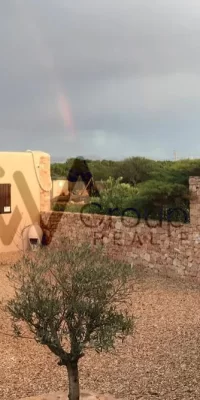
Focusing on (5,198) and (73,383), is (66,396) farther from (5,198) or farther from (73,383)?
(5,198)

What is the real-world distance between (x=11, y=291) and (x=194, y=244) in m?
4.19

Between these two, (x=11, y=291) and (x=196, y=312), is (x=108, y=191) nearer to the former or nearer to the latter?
(x=11, y=291)

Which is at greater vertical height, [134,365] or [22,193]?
[22,193]

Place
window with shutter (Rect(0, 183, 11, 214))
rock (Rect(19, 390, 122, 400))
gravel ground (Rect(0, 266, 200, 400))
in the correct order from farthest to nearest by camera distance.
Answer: window with shutter (Rect(0, 183, 11, 214))
gravel ground (Rect(0, 266, 200, 400))
rock (Rect(19, 390, 122, 400))

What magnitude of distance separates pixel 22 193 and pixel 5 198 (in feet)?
2.39

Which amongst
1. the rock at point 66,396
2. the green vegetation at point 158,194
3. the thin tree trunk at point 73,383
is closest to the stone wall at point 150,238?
the green vegetation at point 158,194

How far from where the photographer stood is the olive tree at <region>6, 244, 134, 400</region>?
4.46 meters

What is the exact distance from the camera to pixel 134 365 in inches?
251

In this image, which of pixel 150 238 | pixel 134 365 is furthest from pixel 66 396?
pixel 150 238

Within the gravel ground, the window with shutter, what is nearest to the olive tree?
the gravel ground

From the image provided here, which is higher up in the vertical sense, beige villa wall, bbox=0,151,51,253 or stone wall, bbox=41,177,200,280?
beige villa wall, bbox=0,151,51,253

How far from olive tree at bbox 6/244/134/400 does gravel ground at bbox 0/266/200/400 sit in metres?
1.26

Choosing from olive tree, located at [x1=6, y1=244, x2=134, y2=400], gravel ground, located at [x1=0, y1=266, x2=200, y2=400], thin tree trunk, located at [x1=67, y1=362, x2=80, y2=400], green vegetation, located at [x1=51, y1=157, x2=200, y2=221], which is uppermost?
green vegetation, located at [x1=51, y1=157, x2=200, y2=221]

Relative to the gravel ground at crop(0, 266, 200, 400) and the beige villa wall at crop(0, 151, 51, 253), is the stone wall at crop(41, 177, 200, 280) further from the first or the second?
the gravel ground at crop(0, 266, 200, 400)
